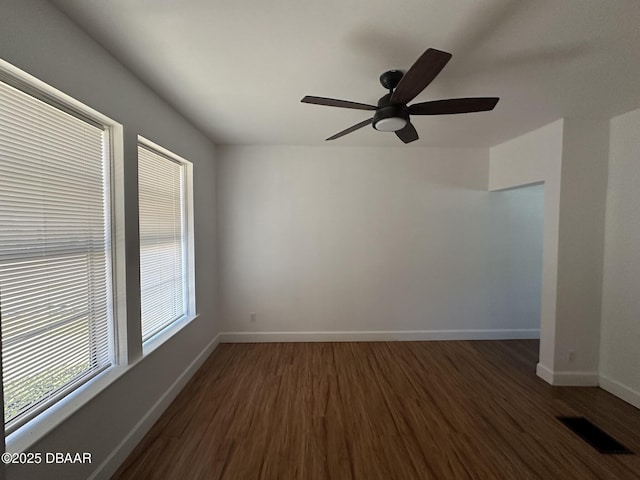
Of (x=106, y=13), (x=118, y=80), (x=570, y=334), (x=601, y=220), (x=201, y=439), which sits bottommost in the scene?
(x=201, y=439)

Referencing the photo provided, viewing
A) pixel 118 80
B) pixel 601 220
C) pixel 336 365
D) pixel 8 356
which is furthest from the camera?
pixel 336 365

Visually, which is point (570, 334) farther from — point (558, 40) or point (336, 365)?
point (558, 40)

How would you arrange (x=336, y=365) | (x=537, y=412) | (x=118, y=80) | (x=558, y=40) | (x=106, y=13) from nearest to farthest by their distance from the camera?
(x=106, y=13), (x=558, y=40), (x=118, y=80), (x=537, y=412), (x=336, y=365)

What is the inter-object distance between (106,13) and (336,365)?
3.22m

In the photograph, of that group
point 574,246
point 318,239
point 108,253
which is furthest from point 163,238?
point 574,246

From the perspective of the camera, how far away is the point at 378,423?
1.96 metres

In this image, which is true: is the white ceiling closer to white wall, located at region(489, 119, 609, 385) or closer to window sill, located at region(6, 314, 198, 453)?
white wall, located at region(489, 119, 609, 385)

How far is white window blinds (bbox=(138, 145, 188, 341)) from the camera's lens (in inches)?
80.7

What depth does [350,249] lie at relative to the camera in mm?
3396

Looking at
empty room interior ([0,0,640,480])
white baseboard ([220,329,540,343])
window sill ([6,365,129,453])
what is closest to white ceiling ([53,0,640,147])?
empty room interior ([0,0,640,480])

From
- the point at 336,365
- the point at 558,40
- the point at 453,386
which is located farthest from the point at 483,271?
the point at 558,40

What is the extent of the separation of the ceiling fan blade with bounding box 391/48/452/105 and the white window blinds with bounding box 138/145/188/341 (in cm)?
198

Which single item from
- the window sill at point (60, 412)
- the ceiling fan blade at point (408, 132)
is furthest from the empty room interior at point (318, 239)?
the ceiling fan blade at point (408, 132)

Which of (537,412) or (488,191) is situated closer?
(537,412)
